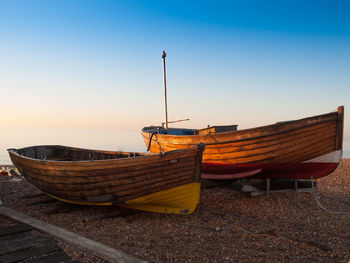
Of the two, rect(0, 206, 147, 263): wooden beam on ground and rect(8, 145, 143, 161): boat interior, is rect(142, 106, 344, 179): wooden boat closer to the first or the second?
rect(8, 145, 143, 161): boat interior

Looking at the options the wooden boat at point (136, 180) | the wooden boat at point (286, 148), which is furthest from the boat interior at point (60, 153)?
the wooden boat at point (286, 148)

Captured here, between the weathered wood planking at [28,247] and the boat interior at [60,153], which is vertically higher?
the boat interior at [60,153]

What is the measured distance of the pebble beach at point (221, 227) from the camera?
481 cm

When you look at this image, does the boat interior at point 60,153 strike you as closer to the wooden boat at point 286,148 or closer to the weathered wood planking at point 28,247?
the wooden boat at point 286,148

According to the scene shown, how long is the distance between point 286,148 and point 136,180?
4892 millimetres

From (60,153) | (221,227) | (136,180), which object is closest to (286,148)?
(221,227)

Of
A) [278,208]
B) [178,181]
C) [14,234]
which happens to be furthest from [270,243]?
[14,234]

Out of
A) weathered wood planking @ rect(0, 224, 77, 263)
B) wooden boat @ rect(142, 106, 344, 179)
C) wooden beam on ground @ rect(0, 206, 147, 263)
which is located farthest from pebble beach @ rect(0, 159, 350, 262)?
wooden boat @ rect(142, 106, 344, 179)

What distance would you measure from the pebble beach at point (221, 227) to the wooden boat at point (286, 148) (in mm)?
Result: 896

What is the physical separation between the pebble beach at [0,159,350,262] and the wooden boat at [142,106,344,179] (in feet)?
2.94

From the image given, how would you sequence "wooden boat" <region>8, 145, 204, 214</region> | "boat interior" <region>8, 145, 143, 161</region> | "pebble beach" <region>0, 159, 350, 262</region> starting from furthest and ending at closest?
"boat interior" <region>8, 145, 143, 161</region> → "wooden boat" <region>8, 145, 204, 214</region> → "pebble beach" <region>0, 159, 350, 262</region>

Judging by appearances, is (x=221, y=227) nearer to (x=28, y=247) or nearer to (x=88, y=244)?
(x=88, y=244)

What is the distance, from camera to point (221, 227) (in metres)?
6.40

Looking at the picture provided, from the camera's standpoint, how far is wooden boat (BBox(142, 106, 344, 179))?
8547mm
